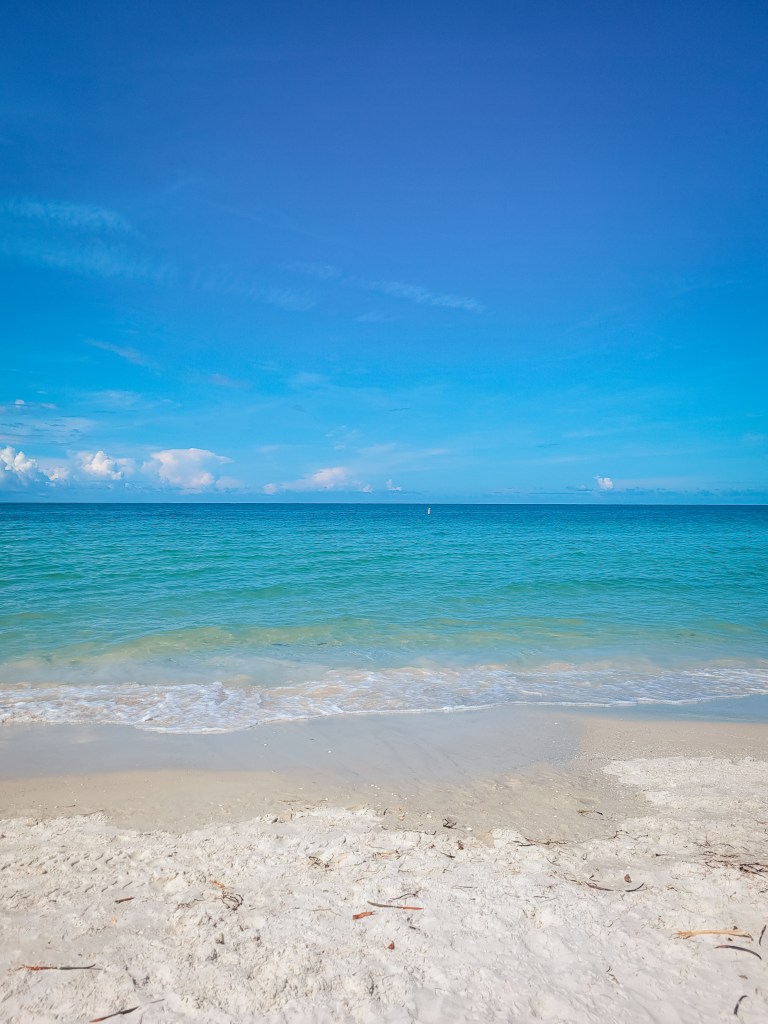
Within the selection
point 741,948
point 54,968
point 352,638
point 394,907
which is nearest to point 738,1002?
point 741,948

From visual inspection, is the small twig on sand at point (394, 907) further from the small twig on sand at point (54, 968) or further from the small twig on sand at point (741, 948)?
the small twig on sand at point (741, 948)

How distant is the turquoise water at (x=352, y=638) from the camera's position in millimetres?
9445

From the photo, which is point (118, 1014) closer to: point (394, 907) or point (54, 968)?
point (54, 968)

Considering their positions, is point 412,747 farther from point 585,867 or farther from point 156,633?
point 156,633

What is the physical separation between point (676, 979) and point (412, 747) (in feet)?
14.4

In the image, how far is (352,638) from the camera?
13359mm

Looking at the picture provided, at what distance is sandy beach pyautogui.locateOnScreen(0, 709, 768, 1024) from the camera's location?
3.17 metres

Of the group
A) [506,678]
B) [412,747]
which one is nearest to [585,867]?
[412,747]

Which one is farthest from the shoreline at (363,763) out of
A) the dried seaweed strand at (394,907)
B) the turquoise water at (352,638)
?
the dried seaweed strand at (394,907)

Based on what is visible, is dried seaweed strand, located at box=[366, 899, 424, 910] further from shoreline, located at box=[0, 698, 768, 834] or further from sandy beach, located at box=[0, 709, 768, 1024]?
shoreline, located at box=[0, 698, 768, 834]

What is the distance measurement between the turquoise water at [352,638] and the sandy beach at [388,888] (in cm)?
237

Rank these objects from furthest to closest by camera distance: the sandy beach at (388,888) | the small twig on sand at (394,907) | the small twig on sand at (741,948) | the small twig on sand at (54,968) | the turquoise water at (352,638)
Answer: the turquoise water at (352,638) → the small twig on sand at (394,907) → the small twig on sand at (741,948) → the small twig on sand at (54,968) → the sandy beach at (388,888)

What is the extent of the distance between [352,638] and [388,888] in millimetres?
9204

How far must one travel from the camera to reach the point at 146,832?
5156 mm
